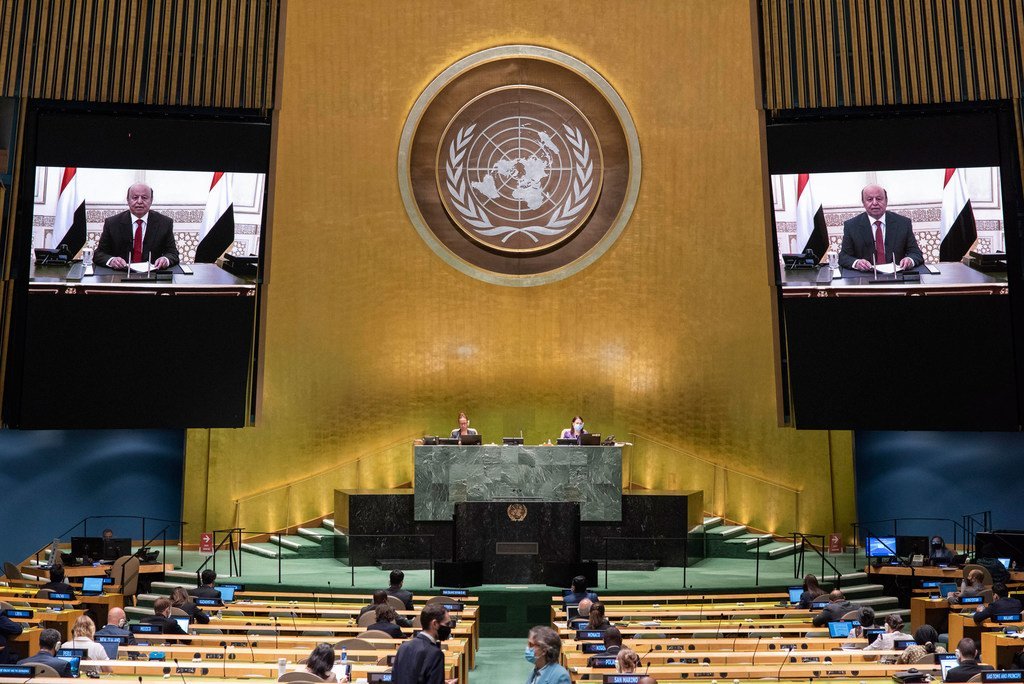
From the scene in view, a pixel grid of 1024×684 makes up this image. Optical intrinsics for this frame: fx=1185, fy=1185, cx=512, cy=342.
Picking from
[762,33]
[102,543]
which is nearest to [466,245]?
[762,33]

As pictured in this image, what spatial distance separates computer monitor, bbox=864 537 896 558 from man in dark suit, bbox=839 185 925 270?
3.33 metres

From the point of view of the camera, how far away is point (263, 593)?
12242mm

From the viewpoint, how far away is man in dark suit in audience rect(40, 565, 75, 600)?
10891mm

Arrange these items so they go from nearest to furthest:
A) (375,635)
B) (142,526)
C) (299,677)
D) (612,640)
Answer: (299,677) < (612,640) < (375,635) < (142,526)

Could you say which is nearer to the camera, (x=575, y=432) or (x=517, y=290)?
(x=575, y=432)

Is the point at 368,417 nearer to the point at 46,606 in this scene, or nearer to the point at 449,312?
the point at 449,312

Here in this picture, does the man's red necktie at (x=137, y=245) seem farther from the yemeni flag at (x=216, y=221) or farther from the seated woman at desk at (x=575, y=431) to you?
the seated woman at desk at (x=575, y=431)

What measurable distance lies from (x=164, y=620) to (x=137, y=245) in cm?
718

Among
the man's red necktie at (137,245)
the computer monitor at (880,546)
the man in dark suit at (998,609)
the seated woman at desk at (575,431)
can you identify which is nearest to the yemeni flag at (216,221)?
the man's red necktie at (137,245)

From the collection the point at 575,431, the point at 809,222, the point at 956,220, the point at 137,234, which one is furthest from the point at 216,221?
the point at 956,220

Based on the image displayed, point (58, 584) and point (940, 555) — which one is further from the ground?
point (940, 555)

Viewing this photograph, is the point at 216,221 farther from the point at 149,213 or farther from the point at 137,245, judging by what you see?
the point at 137,245

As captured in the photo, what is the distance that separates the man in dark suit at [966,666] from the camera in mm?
→ 6723

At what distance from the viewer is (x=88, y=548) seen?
13383mm
